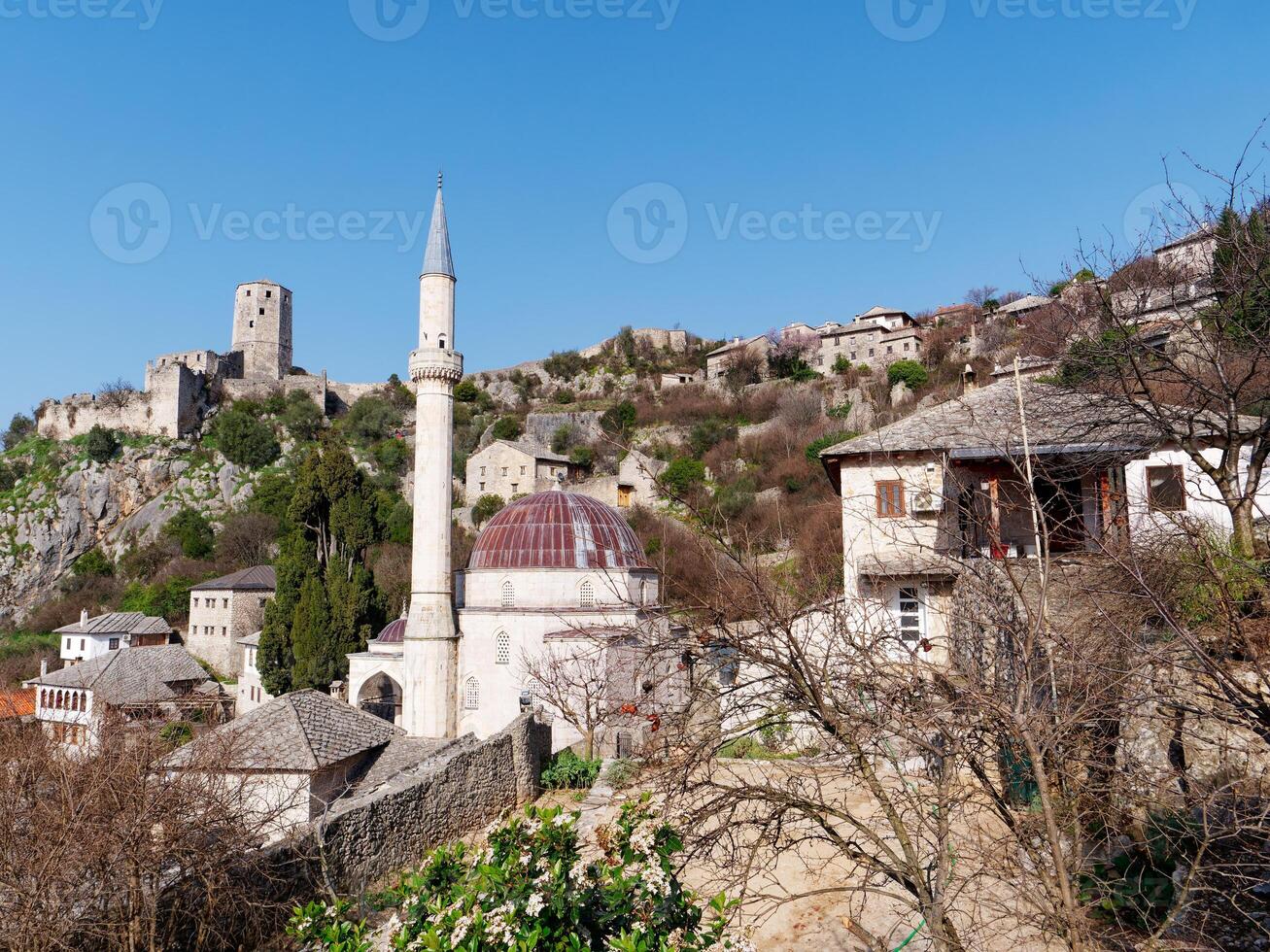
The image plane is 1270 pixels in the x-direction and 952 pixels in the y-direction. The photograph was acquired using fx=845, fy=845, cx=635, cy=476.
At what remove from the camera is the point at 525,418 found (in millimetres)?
60469

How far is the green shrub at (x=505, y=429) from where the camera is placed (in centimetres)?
→ 5800

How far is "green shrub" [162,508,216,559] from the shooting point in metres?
47.8

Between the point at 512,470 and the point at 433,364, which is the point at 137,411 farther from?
the point at 433,364

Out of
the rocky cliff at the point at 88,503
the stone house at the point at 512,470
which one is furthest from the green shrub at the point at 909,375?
the rocky cliff at the point at 88,503

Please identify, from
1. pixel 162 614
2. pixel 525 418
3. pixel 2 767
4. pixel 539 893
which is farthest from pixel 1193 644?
pixel 525 418

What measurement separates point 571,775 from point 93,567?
141 ft

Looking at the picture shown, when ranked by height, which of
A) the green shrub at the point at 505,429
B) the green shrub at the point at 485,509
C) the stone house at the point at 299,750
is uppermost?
the green shrub at the point at 505,429

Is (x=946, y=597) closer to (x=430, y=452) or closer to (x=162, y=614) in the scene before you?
(x=430, y=452)

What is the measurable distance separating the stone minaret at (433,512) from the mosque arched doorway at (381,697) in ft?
11.7

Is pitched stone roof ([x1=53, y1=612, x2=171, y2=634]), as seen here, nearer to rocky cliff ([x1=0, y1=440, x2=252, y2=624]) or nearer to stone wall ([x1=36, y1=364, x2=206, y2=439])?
rocky cliff ([x1=0, y1=440, x2=252, y2=624])

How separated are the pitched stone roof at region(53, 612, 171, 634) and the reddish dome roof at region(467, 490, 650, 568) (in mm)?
23711

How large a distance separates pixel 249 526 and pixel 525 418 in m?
20.0

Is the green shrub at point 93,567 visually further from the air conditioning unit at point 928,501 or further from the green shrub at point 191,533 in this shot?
the air conditioning unit at point 928,501

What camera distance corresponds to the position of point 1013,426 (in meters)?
12.3
